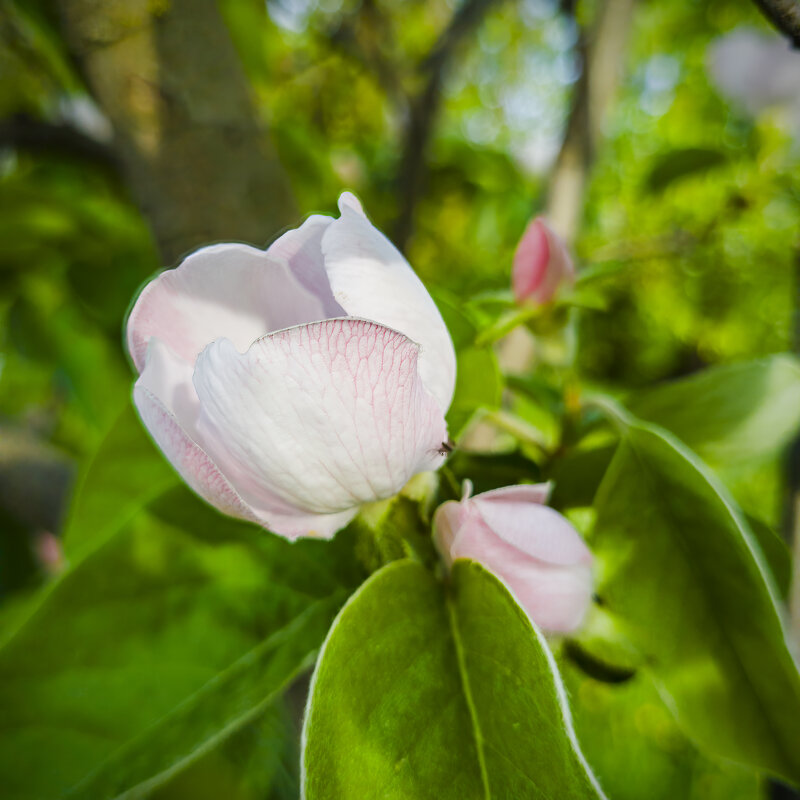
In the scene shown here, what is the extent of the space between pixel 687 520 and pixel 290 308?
20 cm

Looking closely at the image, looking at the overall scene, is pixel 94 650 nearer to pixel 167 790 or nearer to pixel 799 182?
pixel 167 790

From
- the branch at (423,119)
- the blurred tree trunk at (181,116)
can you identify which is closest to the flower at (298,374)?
the blurred tree trunk at (181,116)

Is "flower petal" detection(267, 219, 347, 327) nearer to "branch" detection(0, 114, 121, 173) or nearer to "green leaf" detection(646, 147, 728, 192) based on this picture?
"branch" detection(0, 114, 121, 173)

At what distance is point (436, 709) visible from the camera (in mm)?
248

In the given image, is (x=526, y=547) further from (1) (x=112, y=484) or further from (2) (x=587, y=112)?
(2) (x=587, y=112)

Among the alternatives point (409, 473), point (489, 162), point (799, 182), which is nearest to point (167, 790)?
point (409, 473)

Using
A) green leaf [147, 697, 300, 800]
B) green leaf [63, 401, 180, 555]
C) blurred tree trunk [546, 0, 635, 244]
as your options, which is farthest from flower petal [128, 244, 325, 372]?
blurred tree trunk [546, 0, 635, 244]

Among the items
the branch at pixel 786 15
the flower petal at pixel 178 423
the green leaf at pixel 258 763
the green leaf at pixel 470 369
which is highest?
the branch at pixel 786 15

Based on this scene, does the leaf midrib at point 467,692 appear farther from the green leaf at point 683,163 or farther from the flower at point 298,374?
the green leaf at point 683,163

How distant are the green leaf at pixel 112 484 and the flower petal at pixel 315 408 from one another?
253 millimetres

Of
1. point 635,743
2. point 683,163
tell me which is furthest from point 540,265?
point 683,163

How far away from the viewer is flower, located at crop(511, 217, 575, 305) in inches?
14.2

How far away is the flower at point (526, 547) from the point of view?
0.27 metres

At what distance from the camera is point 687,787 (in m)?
0.43
